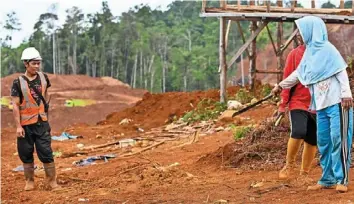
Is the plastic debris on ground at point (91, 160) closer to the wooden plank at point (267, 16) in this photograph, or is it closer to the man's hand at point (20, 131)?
the man's hand at point (20, 131)

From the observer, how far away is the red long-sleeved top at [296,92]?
6.47 m

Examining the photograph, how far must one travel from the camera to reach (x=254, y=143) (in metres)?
8.63

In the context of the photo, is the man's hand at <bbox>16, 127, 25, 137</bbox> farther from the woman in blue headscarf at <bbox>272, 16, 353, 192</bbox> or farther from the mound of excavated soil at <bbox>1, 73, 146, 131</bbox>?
the mound of excavated soil at <bbox>1, 73, 146, 131</bbox>

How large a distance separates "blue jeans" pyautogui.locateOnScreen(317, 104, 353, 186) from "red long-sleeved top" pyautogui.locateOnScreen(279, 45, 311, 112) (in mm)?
498

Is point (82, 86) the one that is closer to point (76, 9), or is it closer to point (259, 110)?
point (76, 9)

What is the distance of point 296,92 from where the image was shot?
21.5ft

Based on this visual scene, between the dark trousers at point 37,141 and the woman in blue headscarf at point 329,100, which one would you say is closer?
the woman in blue headscarf at point 329,100

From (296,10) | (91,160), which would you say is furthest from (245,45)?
(91,160)

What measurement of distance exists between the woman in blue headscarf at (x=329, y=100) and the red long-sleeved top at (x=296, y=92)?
306 mm

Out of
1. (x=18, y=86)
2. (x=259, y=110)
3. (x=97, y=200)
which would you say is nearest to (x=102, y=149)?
(x=259, y=110)

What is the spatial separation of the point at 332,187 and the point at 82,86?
4932cm

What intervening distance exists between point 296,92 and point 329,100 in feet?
2.17

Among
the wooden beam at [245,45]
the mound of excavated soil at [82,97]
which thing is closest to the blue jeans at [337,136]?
the wooden beam at [245,45]

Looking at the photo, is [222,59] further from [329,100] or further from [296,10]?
[329,100]
